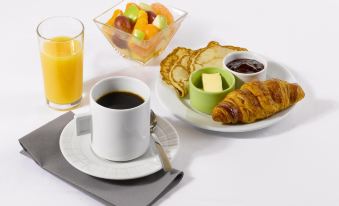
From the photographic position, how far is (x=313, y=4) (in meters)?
3.40

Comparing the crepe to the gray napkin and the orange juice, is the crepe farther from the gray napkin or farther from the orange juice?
the gray napkin

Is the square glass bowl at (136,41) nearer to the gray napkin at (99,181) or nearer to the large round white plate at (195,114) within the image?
the large round white plate at (195,114)

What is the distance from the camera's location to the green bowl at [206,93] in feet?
8.27

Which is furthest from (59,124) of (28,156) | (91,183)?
(91,183)

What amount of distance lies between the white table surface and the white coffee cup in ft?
0.55

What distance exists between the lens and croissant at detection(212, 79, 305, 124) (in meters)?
2.45

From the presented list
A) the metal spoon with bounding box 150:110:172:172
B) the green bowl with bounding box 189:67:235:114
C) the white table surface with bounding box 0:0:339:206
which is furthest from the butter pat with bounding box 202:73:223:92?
the metal spoon with bounding box 150:110:172:172

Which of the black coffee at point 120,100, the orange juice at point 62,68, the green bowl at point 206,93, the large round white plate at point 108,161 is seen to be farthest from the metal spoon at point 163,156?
the orange juice at point 62,68

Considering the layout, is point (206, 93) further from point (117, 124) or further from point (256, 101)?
point (117, 124)

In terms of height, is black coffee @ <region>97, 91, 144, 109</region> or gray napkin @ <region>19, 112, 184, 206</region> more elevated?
black coffee @ <region>97, 91, 144, 109</region>

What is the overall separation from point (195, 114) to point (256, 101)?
0.23 metres

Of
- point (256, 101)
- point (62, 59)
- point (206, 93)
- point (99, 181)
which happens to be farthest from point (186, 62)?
point (99, 181)

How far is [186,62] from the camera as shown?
2.79 metres

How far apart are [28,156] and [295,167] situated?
0.90m
